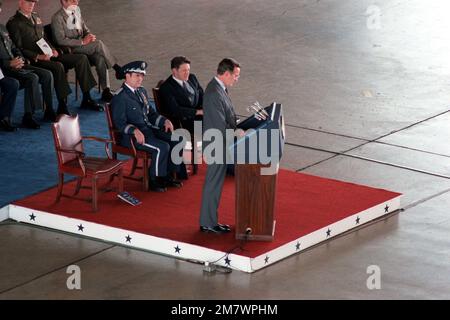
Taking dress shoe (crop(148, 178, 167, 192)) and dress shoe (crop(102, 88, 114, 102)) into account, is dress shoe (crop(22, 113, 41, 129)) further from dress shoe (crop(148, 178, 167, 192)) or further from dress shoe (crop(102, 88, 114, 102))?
dress shoe (crop(148, 178, 167, 192))

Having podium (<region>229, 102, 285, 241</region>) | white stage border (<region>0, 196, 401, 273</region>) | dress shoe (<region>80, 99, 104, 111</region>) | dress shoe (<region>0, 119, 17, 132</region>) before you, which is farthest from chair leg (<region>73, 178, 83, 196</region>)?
dress shoe (<region>80, 99, 104, 111</region>)

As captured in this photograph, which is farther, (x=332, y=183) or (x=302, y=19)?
(x=302, y=19)

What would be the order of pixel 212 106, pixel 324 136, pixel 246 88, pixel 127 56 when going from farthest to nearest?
pixel 127 56 < pixel 246 88 < pixel 324 136 < pixel 212 106

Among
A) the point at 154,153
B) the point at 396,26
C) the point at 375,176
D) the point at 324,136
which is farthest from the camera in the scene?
the point at 396,26

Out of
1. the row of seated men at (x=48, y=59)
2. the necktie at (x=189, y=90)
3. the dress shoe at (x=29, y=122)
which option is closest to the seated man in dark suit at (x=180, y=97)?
the necktie at (x=189, y=90)

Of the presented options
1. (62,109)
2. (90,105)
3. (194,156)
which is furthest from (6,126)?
(194,156)

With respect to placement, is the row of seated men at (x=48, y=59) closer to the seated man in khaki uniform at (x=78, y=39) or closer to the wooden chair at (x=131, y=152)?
the seated man in khaki uniform at (x=78, y=39)

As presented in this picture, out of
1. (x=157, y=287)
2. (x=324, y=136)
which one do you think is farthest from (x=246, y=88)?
(x=157, y=287)

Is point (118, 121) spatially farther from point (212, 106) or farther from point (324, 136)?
point (324, 136)

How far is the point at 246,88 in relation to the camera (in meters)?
16.1

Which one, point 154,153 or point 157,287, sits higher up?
point 154,153

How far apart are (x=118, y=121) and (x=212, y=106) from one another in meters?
1.77
